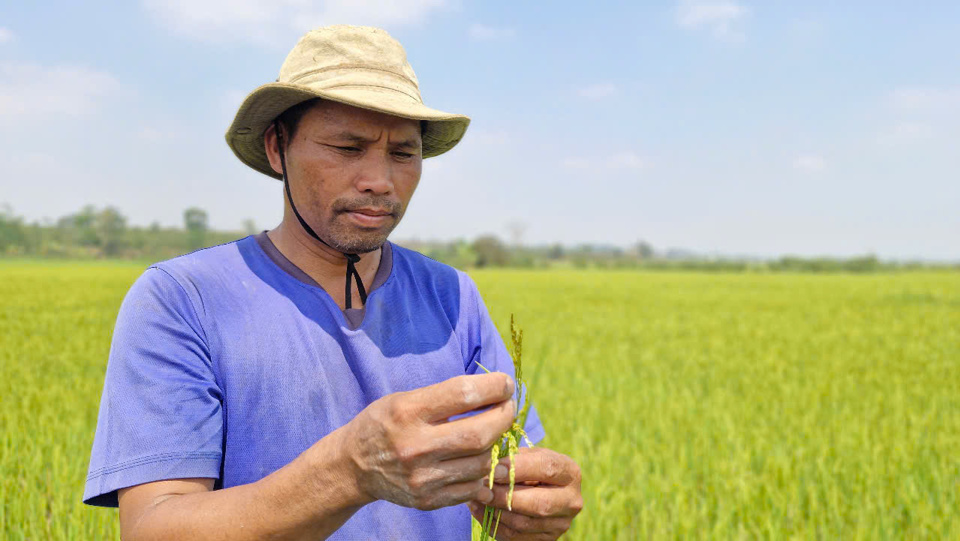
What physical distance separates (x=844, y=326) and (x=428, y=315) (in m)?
12.4

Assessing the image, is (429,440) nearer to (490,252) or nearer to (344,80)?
(344,80)

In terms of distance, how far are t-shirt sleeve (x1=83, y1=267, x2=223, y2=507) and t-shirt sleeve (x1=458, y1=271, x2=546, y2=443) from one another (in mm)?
568

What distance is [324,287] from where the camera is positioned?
1455 mm

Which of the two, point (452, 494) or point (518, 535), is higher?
point (452, 494)

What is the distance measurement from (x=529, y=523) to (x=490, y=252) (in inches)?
3163

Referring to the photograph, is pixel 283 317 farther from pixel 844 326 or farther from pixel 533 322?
pixel 844 326

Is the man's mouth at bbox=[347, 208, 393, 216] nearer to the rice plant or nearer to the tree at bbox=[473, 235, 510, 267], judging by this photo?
the rice plant

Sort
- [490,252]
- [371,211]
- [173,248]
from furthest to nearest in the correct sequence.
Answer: [490,252] → [173,248] → [371,211]

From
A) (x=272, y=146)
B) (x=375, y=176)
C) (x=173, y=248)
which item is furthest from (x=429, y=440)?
(x=173, y=248)

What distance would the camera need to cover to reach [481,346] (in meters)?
1.57

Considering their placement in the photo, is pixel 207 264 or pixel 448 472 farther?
pixel 207 264

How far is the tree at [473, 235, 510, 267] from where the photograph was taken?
8156 cm

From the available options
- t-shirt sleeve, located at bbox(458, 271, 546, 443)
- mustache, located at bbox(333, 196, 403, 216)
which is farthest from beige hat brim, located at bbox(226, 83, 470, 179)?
t-shirt sleeve, located at bbox(458, 271, 546, 443)

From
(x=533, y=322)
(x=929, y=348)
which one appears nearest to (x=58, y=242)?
(x=533, y=322)
